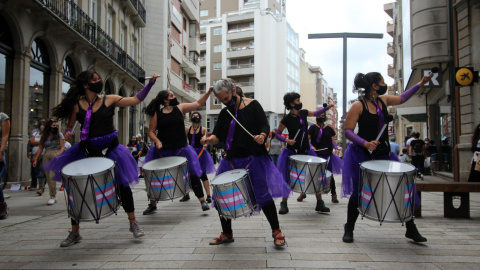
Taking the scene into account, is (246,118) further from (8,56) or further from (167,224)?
(8,56)

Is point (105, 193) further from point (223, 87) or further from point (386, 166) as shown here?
point (386, 166)

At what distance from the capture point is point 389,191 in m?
4.07

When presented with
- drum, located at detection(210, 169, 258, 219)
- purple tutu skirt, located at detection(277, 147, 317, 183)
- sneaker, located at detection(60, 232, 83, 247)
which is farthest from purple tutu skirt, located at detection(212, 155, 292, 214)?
purple tutu skirt, located at detection(277, 147, 317, 183)

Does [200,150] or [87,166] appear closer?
[87,166]

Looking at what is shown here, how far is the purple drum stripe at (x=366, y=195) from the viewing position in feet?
13.9

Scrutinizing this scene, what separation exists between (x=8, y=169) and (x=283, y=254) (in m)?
10.9

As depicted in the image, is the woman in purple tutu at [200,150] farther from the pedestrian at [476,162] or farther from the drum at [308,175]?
the pedestrian at [476,162]

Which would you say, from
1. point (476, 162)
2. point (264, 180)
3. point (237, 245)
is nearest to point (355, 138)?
point (264, 180)

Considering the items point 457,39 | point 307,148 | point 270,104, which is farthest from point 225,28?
point 307,148

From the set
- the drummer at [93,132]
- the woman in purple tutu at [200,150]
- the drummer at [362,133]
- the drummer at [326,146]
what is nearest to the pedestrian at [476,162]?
the drummer at [326,146]

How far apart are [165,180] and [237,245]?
177cm

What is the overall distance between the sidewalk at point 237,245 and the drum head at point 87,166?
2.83 ft

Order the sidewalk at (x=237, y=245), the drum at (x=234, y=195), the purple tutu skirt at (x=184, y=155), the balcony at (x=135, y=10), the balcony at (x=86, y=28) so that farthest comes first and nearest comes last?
the balcony at (x=135, y=10) < the balcony at (x=86, y=28) < the purple tutu skirt at (x=184, y=155) < the drum at (x=234, y=195) < the sidewalk at (x=237, y=245)

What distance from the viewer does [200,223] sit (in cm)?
599
